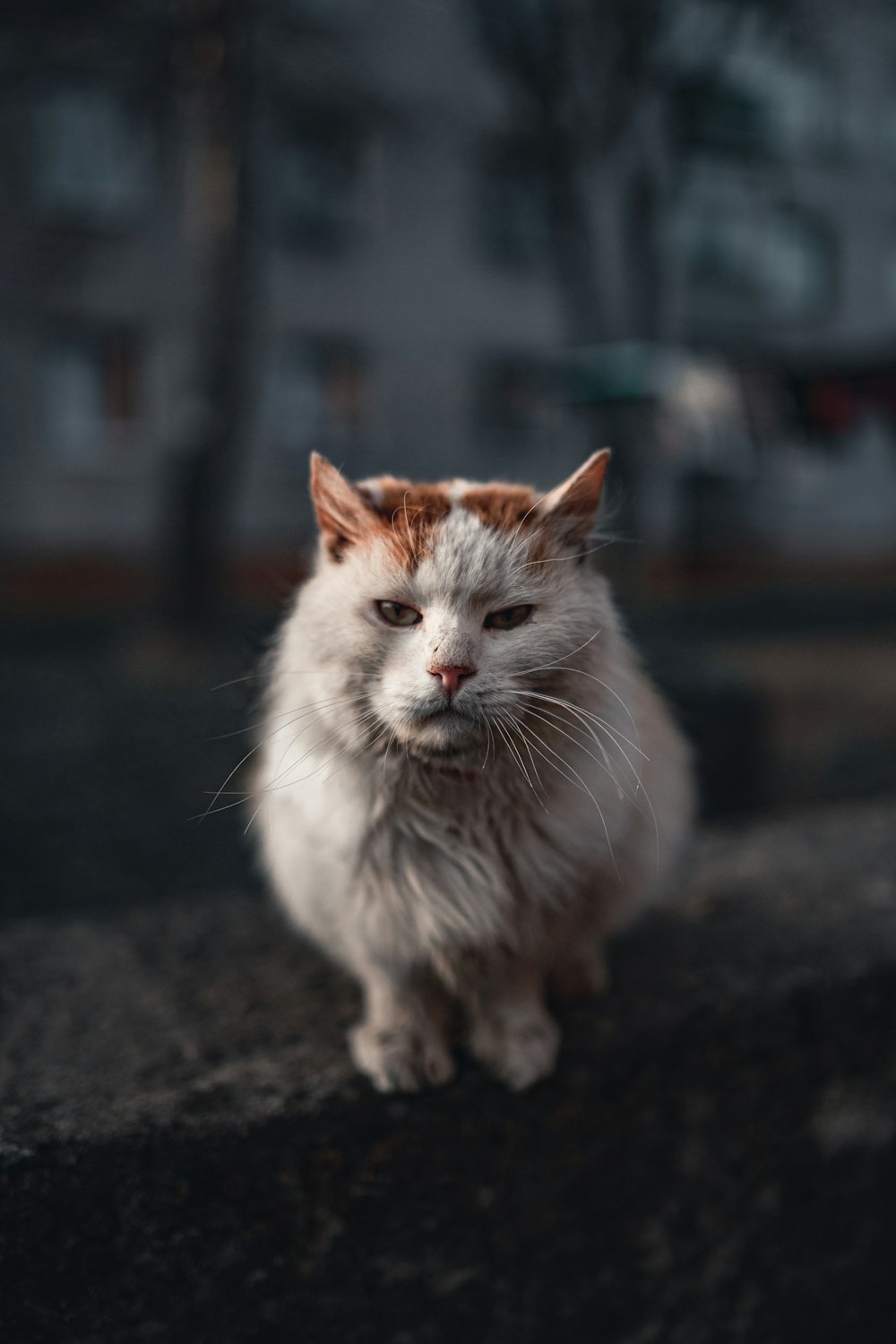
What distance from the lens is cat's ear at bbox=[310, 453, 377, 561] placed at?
3.51 ft

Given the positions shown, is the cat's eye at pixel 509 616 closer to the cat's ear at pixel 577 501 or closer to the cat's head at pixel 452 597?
the cat's head at pixel 452 597

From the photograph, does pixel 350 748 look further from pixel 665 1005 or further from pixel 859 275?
pixel 859 275

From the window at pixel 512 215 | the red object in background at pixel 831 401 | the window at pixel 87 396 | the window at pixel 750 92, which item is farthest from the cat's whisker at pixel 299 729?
the window at pixel 512 215

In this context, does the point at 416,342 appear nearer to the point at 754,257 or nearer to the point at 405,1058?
the point at 754,257

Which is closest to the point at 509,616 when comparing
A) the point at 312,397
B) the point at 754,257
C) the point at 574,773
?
the point at 574,773

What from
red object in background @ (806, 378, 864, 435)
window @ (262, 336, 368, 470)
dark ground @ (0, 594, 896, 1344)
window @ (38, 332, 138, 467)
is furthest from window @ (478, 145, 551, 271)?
dark ground @ (0, 594, 896, 1344)

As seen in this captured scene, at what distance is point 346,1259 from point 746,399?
4095 millimetres

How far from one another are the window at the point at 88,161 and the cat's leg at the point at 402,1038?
876 cm

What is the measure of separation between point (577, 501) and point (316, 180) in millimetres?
9492

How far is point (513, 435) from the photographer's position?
1067 centimetres

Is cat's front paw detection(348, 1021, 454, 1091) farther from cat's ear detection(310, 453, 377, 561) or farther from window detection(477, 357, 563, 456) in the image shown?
window detection(477, 357, 563, 456)

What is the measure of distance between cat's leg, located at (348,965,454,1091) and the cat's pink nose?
411 millimetres

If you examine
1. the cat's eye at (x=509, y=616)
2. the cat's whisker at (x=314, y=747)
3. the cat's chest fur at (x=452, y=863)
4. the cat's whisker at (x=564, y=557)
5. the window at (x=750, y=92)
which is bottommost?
the cat's chest fur at (x=452, y=863)

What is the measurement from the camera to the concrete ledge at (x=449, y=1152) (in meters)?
1.06
